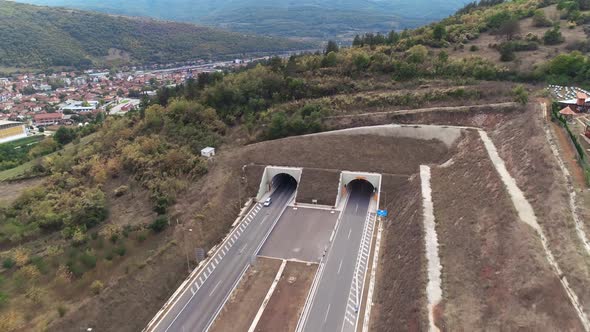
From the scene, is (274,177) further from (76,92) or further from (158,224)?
(76,92)

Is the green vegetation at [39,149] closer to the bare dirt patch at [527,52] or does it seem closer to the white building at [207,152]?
the white building at [207,152]

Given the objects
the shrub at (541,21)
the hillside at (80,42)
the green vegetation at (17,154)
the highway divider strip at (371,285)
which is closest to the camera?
the highway divider strip at (371,285)

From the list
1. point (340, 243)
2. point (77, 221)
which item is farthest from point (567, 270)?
point (77, 221)

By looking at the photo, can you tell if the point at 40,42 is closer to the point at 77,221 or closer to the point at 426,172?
the point at 77,221

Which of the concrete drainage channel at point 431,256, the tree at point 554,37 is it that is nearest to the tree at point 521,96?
the concrete drainage channel at point 431,256

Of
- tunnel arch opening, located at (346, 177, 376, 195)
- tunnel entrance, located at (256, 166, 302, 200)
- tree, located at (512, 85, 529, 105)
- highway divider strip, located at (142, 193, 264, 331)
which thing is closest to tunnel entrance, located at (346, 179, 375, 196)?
tunnel arch opening, located at (346, 177, 376, 195)

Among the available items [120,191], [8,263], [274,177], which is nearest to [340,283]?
[274,177]
